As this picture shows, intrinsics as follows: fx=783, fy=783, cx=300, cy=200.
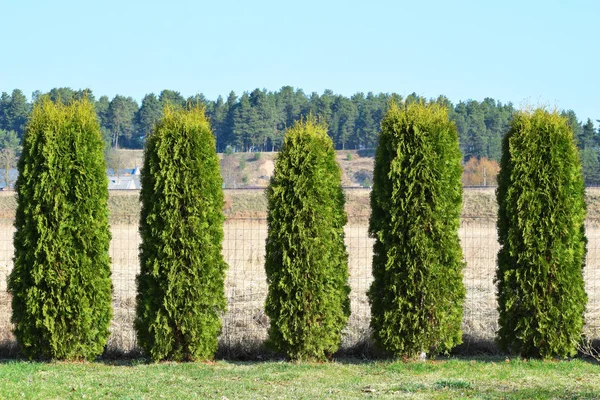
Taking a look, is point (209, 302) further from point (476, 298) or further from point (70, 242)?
point (476, 298)

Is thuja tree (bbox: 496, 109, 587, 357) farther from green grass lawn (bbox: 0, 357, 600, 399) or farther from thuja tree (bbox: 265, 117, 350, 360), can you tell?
thuja tree (bbox: 265, 117, 350, 360)

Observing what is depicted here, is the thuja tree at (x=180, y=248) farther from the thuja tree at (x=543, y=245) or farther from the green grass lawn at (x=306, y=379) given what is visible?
the thuja tree at (x=543, y=245)

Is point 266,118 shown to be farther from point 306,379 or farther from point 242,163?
point 306,379

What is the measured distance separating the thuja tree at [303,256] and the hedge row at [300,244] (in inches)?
0.8

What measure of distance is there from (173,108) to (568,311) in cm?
652

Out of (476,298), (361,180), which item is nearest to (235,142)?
(361,180)

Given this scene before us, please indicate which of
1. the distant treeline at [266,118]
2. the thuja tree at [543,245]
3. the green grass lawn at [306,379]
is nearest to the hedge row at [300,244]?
the thuja tree at [543,245]

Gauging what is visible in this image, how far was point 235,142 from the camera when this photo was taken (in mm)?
115375

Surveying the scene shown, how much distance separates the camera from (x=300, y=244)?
11.3 metres

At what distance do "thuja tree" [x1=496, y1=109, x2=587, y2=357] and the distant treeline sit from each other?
90.5m

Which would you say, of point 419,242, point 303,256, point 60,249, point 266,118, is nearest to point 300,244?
point 303,256

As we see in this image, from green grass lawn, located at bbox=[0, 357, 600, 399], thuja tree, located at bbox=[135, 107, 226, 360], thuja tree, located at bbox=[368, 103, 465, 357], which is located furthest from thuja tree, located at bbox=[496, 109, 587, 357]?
thuja tree, located at bbox=[135, 107, 226, 360]

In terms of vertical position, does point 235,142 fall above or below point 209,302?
above

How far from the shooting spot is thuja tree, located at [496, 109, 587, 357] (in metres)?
11.3
